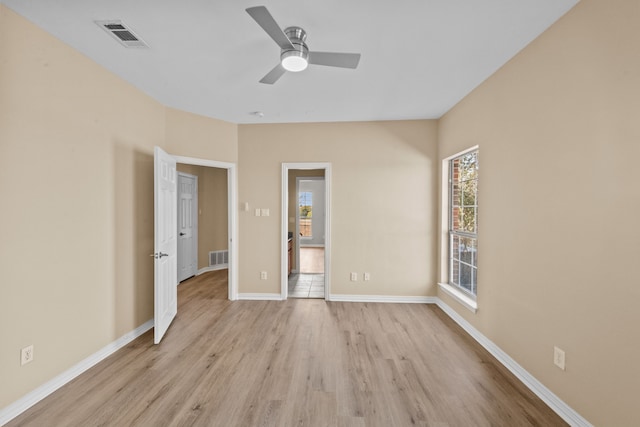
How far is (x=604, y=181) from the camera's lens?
159 cm

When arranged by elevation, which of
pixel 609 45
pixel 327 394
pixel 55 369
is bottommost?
pixel 327 394

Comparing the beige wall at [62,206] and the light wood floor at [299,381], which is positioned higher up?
the beige wall at [62,206]

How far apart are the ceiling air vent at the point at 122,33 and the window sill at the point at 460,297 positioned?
13.0ft

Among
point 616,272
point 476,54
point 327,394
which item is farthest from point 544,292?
point 476,54

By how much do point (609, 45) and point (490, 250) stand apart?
1.79 m

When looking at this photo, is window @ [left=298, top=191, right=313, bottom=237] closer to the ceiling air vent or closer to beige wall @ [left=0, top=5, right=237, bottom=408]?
beige wall @ [left=0, top=5, right=237, bottom=408]

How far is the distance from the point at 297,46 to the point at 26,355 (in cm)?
287

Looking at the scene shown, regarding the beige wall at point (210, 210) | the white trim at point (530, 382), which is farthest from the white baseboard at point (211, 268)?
the white trim at point (530, 382)

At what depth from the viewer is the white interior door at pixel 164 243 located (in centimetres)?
284

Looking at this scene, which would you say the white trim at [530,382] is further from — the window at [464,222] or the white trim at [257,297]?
the white trim at [257,297]

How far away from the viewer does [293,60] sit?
1906mm

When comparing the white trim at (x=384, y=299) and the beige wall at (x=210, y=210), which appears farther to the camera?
the beige wall at (x=210, y=210)

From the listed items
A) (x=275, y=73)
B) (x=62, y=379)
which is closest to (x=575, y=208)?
(x=275, y=73)

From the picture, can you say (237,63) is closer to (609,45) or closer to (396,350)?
(609,45)
